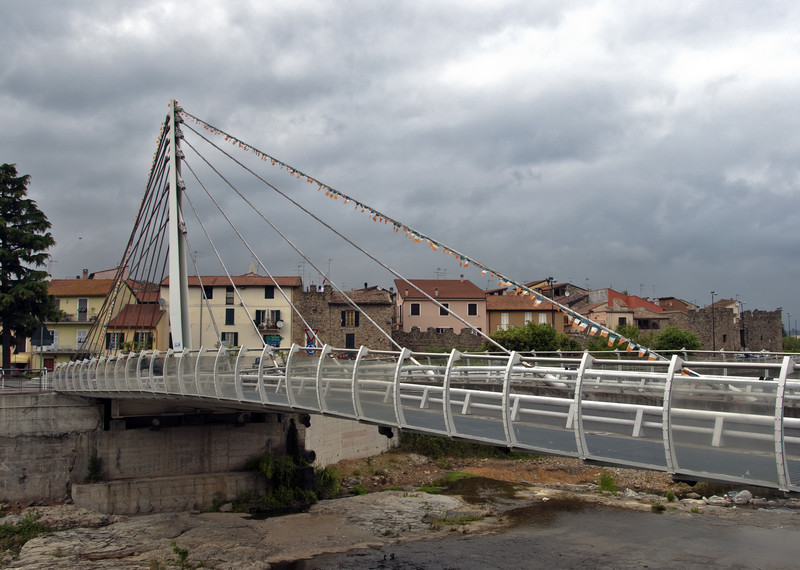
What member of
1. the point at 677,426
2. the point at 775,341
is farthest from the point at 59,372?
the point at 775,341

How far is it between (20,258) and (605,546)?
94.4 ft

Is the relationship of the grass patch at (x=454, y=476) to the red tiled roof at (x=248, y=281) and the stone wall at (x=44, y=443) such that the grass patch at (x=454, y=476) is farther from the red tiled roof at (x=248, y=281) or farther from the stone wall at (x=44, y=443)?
the red tiled roof at (x=248, y=281)

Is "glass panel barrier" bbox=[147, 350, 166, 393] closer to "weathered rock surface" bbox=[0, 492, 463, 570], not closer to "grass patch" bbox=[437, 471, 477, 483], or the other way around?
"weathered rock surface" bbox=[0, 492, 463, 570]

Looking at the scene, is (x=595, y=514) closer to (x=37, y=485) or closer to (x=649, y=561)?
(x=649, y=561)

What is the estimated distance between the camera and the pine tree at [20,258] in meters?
Answer: 32.4

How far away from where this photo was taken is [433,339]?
178 feet

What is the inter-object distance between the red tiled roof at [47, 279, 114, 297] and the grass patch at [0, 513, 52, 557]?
29.1 meters

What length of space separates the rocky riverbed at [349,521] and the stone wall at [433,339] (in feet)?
84.8

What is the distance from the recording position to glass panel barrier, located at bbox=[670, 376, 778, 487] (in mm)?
6949

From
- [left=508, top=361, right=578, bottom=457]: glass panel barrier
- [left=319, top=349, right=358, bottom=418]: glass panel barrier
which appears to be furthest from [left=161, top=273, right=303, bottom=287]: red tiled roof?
[left=508, top=361, right=578, bottom=457]: glass panel barrier

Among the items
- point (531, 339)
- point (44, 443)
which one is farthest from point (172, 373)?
point (531, 339)

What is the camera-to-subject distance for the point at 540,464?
31.1 meters

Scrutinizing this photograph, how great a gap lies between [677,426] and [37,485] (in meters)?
21.5

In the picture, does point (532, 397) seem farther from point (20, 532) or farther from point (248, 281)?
point (248, 281)
